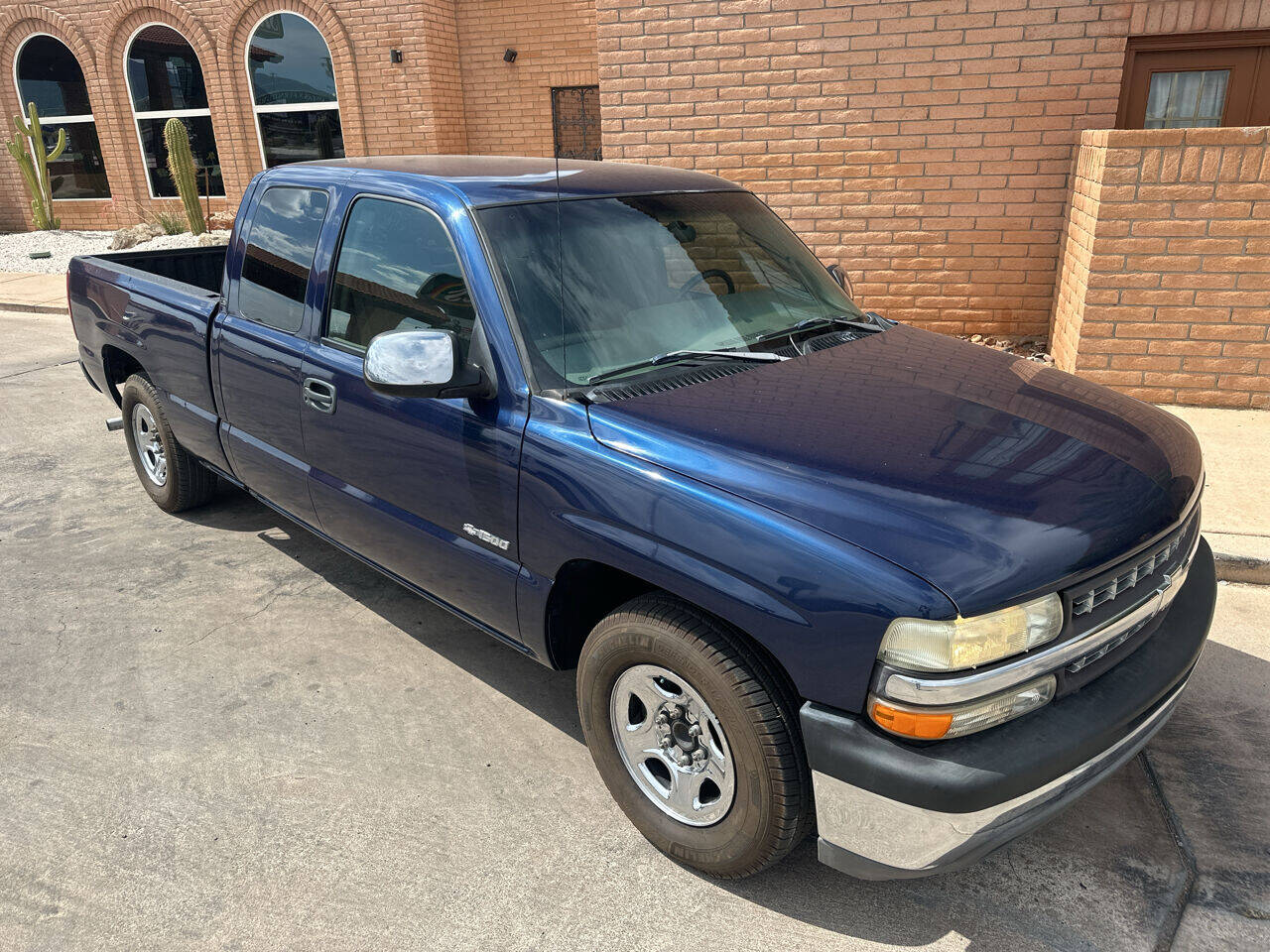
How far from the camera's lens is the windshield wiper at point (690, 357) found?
2.82m

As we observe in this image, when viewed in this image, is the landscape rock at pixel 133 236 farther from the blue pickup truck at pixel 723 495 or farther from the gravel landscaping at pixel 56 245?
the blue pickup truck at pixel 723 495

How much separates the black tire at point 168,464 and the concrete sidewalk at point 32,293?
7.62 m

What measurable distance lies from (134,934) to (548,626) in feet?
4.47

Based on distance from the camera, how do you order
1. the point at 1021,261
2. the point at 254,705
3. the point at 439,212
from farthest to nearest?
the point at 1021,261, the point at 254,705, the point at 439,212

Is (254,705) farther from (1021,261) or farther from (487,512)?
(1021,261)

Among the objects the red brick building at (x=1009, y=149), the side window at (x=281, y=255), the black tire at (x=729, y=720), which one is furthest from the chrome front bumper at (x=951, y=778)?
the red brick building at (x=1009, y=149)

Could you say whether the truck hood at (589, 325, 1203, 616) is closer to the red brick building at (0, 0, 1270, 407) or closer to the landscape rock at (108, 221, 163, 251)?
the red brick building at (0, 0, 1270, 407)

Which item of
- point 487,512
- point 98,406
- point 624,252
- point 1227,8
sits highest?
point 1227,8

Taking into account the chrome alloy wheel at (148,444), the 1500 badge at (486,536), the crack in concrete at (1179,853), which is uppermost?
the 1500 badge at (486,536)

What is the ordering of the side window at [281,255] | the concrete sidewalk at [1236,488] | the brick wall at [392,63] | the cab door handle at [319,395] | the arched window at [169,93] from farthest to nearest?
1. the arched window at [169,93]
2. the brick wall at [392,63]
3. the concrete sidewalk at [1236,488]
4. the side window at [281,255]
5. the cab door handle at [319,395]

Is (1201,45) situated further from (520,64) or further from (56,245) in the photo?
(56,245)

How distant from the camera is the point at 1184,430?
9.73ft

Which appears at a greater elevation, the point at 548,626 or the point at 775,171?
the point at 775,171

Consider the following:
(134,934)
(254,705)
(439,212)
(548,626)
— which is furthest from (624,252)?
(134,934)
